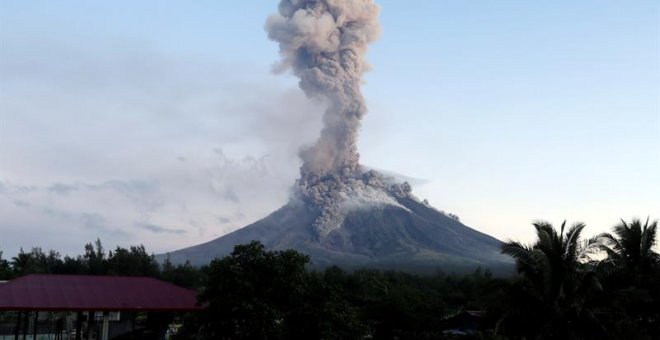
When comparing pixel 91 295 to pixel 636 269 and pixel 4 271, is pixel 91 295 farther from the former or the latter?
pixel 4 271

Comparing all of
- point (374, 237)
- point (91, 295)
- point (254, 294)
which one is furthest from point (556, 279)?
point (374, 237)

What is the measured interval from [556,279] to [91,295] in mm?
18934

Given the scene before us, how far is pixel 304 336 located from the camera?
22281mm

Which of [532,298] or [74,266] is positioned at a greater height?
[74,266]

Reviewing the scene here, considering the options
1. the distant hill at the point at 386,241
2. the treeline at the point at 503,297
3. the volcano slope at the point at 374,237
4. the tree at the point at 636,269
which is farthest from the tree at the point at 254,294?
the volcano slope at the point at 374,237

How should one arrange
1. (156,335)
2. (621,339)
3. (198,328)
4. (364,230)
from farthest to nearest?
(364,230) < (156,335) < (198,328) < (621,339)

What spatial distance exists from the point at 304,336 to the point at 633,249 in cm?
1392

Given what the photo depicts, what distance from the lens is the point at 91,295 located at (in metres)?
27.7

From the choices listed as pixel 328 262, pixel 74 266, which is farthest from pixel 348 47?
pixel 74 266

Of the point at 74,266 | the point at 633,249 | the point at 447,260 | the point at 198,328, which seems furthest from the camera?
the point at 447,260

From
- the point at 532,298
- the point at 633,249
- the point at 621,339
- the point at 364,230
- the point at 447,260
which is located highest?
the point at 364,230

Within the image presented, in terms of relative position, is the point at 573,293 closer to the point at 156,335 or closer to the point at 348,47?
the point at 156,335

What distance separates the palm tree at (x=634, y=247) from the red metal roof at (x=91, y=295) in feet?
56.0

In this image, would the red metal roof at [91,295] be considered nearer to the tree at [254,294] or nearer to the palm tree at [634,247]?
the tree at [254,294]
